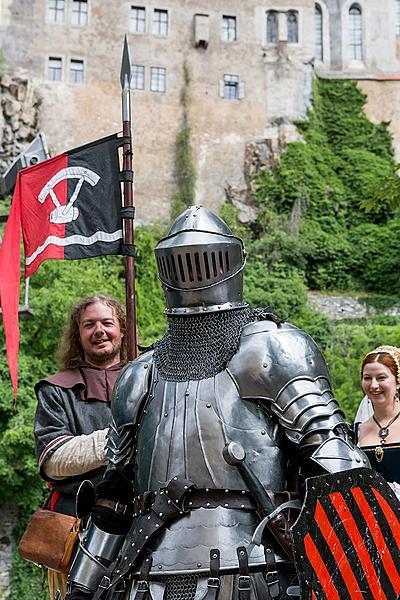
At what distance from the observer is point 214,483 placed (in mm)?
3268

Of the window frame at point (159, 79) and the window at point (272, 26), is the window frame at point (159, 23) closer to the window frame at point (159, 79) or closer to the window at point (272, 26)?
the window frame at point (159, 79)

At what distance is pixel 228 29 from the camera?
35.5 metres

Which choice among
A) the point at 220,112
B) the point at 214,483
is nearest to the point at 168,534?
the point at 214,483

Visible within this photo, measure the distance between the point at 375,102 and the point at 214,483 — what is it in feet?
117

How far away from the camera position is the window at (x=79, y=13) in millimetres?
34000

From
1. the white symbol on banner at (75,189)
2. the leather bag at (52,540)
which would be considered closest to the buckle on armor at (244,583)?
the leather bag at (52,540)

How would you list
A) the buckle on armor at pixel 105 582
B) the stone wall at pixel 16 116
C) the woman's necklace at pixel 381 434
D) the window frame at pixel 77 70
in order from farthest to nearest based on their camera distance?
the window frame at pixel 77 70, the stone wall at pixel 16 116, the woman's necklace at pixel 381 434, the buckle on armor at pixel 105 582

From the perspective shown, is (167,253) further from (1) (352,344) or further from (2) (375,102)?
(2) (375,102)

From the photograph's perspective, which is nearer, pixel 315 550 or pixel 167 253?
pixel 315 550

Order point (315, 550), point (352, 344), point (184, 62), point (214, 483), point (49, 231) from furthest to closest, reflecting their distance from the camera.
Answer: point (184, 62) → point (352, 344) → point (49, 231) → point (214, 483) → point (315, 550)

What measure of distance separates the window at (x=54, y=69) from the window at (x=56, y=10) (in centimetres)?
167

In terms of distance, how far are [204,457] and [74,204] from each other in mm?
3123

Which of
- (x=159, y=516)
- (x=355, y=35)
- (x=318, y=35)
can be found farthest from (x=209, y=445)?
(x=355, y=35)

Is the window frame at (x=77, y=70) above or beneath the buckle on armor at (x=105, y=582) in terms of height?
above
